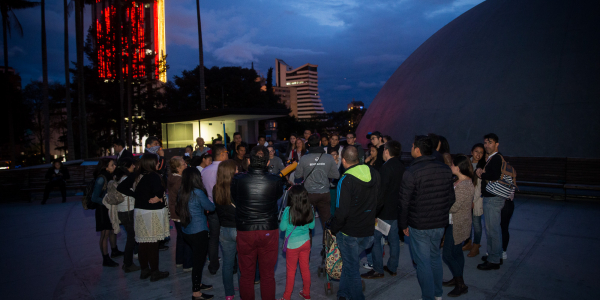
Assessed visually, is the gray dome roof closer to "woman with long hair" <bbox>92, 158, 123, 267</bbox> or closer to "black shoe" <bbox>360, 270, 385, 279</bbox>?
"black shoe" <bbox>360, 270, 385, 279</bbox>

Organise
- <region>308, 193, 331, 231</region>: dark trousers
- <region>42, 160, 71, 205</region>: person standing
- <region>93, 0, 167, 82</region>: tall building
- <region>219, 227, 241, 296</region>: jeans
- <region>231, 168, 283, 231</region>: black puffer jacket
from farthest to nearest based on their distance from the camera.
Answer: <region>93, 0, 167, 82</region>: tall building
<region>42, 160, 71, 205</region>: person standing
<region>308, 193, 331, 231</region>: dark trousers
<region>219, 227, 241, 296</region>: jeans
<region>231, 168, 283, 231</region>: black puffer jacket

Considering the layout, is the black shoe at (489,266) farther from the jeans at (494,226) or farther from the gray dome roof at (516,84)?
the gray dome roof at (516,84)

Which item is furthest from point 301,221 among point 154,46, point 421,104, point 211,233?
point 154,46

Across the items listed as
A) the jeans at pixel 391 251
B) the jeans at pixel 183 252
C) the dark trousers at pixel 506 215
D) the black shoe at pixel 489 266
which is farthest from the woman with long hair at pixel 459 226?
the jeans at pixel 183 252

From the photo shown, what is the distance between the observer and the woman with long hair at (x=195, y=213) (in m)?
4.01

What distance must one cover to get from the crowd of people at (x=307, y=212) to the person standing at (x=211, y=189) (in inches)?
0.6

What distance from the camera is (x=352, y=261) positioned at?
3.71 m

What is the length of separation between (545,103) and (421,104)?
5.10 m

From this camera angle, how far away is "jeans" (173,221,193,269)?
5109 mm

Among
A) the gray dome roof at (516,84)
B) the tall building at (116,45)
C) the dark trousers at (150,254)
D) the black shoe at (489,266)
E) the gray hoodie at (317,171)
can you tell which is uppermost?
the tall building at (116,45)

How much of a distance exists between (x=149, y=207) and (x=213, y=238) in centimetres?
103

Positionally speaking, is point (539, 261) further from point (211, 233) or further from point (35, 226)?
point (35, 226)

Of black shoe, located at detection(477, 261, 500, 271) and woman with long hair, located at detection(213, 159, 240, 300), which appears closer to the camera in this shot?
woman with long hair, located at detection(213, 159, 240, 300)

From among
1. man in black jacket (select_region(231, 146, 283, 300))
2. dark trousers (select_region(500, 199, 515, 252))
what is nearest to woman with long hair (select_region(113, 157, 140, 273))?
man in black jacket (select_region(231, 146, 283, 300))
